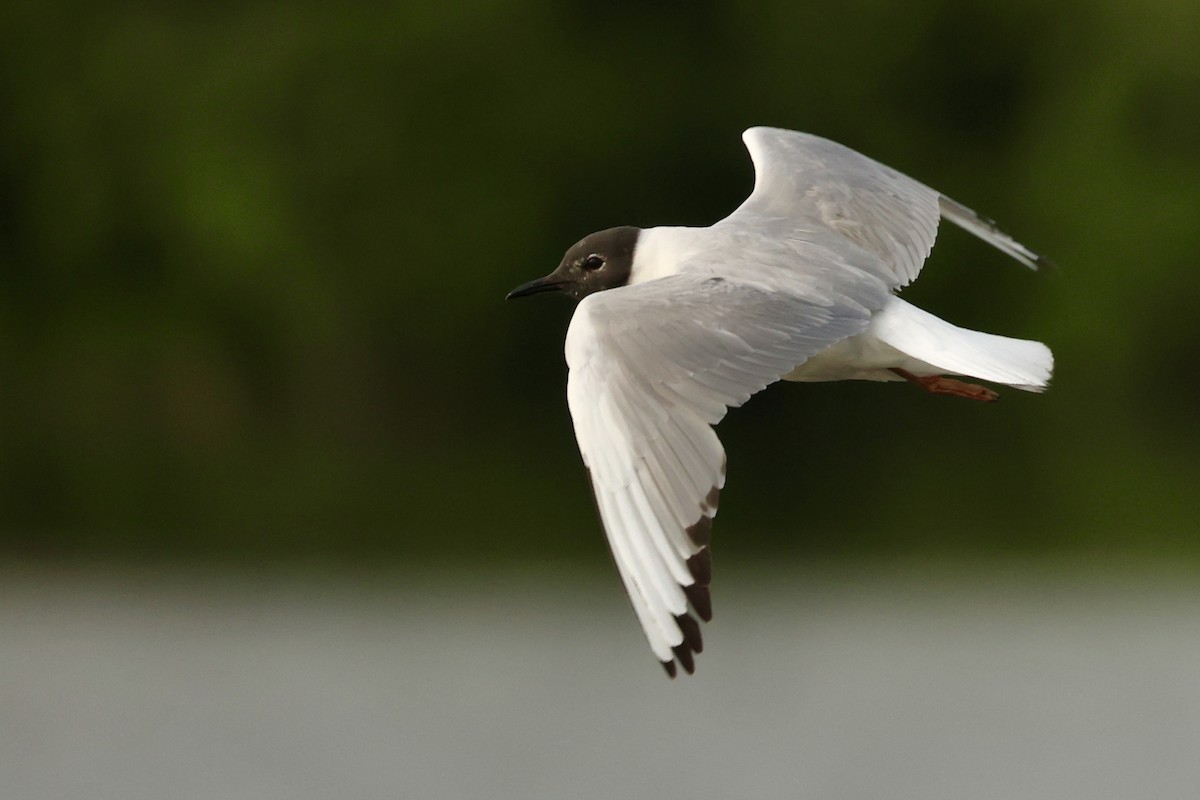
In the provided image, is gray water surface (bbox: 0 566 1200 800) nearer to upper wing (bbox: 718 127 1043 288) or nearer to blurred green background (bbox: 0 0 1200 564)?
blurred green background (bbox: 0 0 1200 564)

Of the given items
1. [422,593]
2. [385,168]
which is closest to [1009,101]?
[385,168]

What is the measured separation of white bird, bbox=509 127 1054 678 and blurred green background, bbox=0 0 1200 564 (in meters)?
7.24

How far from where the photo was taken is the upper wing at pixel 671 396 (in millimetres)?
3943

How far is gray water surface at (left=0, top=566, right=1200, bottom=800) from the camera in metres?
9.68

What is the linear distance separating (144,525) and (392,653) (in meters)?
2.71

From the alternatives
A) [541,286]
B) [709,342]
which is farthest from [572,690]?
[709,342]

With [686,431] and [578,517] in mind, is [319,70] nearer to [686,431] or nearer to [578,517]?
[578,517]

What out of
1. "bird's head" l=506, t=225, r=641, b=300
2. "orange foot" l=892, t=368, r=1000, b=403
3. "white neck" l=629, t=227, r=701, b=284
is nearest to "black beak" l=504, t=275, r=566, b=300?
"bird's head" l=506, t=225, r=641, b=300

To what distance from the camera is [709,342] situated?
171 inches

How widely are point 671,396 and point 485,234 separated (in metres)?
11.3

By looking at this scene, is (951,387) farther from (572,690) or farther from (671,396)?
(572,690)

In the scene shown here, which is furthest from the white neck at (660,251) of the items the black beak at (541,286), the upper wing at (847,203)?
the black beak at (541,286)

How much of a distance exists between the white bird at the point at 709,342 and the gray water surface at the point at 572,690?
4446mm

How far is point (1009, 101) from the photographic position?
15.3 m
